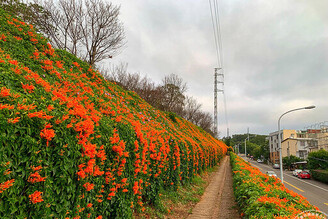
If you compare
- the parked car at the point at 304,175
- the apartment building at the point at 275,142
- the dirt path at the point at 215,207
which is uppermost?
the apartment building at the point at 275,142

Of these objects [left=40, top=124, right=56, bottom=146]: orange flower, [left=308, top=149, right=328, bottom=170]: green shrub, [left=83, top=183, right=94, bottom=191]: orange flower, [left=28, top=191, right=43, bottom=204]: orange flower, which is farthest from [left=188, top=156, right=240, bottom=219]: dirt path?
[left=308, top=149, right=328, bottom=170]: green shrub

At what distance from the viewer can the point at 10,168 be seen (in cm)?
202

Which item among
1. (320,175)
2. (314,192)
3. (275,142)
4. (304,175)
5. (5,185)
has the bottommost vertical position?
(314,192)

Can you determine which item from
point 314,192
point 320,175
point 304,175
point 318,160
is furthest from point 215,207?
point 318,160

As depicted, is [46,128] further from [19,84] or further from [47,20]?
[47,20]

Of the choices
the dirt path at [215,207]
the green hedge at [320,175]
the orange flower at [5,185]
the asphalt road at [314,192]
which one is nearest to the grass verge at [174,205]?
the dirt path at [215,207]

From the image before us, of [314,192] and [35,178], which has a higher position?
[35,178]

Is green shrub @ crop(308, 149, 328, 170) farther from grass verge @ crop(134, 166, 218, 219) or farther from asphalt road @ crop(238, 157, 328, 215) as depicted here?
grass verge @ crop(134, 166, 218, 219)

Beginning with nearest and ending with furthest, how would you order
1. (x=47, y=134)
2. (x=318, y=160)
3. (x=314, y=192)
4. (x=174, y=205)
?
(x=47, y=134) < (x=174, y=205) < (x=314, y=192) < (x=318, y=160)

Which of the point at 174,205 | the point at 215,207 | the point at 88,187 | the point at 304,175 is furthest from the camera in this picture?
the point at 304,175

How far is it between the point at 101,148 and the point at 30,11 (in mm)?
13150

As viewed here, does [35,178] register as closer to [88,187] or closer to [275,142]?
[88,187]

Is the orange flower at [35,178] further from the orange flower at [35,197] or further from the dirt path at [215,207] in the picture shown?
the dirt path at [215,207]

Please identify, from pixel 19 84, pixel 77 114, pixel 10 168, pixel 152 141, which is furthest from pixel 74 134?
pixel 152 141
